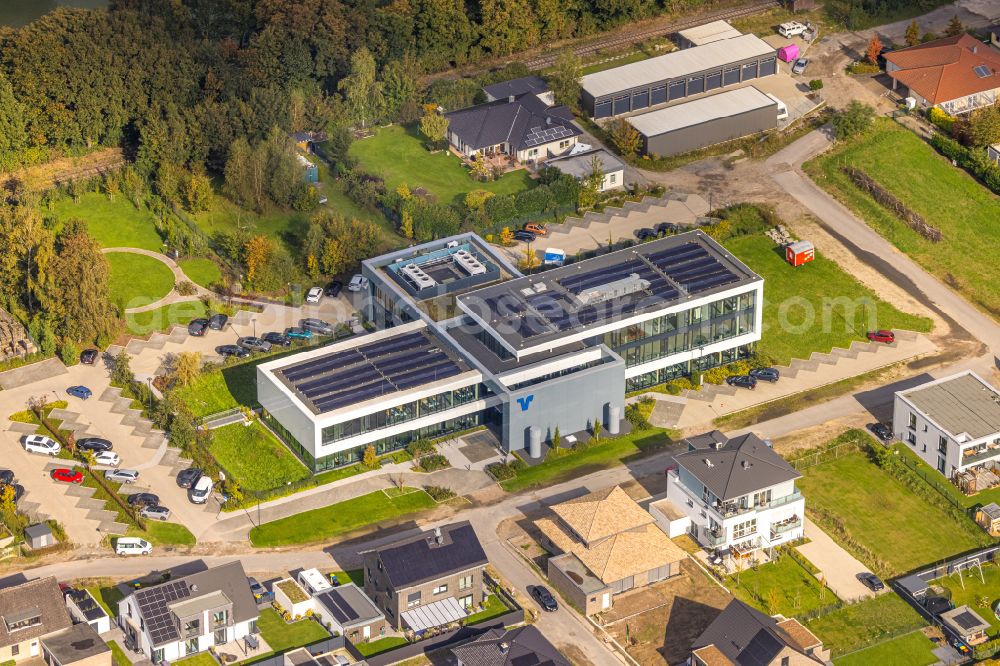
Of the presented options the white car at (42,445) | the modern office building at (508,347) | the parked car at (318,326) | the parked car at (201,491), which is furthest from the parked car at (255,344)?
the white car at (42,445)

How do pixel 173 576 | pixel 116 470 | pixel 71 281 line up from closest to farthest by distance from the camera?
pixel 173 576 → pixel 116 470 → pixel 71 281

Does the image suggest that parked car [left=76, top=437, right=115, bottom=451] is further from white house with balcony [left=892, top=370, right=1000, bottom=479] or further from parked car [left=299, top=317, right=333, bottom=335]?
white house with balcony [left=892, top=370, right=1000, bottom=479]

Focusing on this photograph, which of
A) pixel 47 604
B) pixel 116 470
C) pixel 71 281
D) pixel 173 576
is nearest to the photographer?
pixel 47 604

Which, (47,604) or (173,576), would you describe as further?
(173,576)

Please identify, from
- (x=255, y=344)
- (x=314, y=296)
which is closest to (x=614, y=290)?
(x=314, y=296)

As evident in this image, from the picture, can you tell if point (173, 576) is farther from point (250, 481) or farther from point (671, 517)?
point (671, 517)

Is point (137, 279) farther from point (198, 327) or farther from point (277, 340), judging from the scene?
point (277, 340)

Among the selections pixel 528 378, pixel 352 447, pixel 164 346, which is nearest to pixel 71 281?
pixel 164 346

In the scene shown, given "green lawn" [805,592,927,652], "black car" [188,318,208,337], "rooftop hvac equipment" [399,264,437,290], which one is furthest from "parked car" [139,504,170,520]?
"green lawn" [805,592,927,652]
